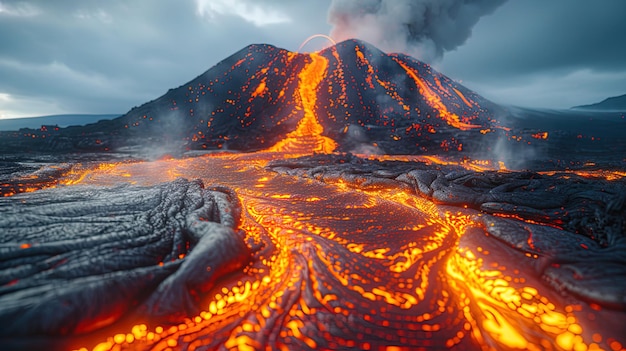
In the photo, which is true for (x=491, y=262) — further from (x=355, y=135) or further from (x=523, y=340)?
(x=355, y=135)

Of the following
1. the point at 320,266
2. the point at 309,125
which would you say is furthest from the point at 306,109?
the point at 320,266

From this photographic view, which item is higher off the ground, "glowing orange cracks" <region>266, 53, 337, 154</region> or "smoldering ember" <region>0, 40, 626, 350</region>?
"glowing orange cracks" <region>266, 53, 337, 154</region>

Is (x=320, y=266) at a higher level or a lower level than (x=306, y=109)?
lower

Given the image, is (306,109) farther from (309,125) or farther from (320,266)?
→ (320,266)

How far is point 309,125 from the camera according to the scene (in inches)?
1102

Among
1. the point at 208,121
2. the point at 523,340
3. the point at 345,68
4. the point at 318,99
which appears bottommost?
the point at 523,340

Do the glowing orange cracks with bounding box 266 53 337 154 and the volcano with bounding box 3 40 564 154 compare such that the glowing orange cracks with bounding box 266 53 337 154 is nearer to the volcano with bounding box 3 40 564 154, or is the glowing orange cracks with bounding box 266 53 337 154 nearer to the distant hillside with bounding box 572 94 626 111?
the volcano with bounding box 3 40 564 154

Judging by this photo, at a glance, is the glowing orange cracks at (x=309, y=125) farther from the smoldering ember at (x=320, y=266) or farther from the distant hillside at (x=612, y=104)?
the distant hillside at (x=612, y=104)

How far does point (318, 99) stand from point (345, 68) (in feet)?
Answer: 31.0

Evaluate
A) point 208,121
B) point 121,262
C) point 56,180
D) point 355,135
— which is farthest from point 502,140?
point 208,121

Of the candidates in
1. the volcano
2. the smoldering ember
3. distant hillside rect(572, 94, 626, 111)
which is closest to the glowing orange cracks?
the volcano

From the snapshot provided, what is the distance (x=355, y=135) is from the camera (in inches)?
886

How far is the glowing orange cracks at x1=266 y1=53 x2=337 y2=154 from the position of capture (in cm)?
2017

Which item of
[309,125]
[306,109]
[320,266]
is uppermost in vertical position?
[306,109]
